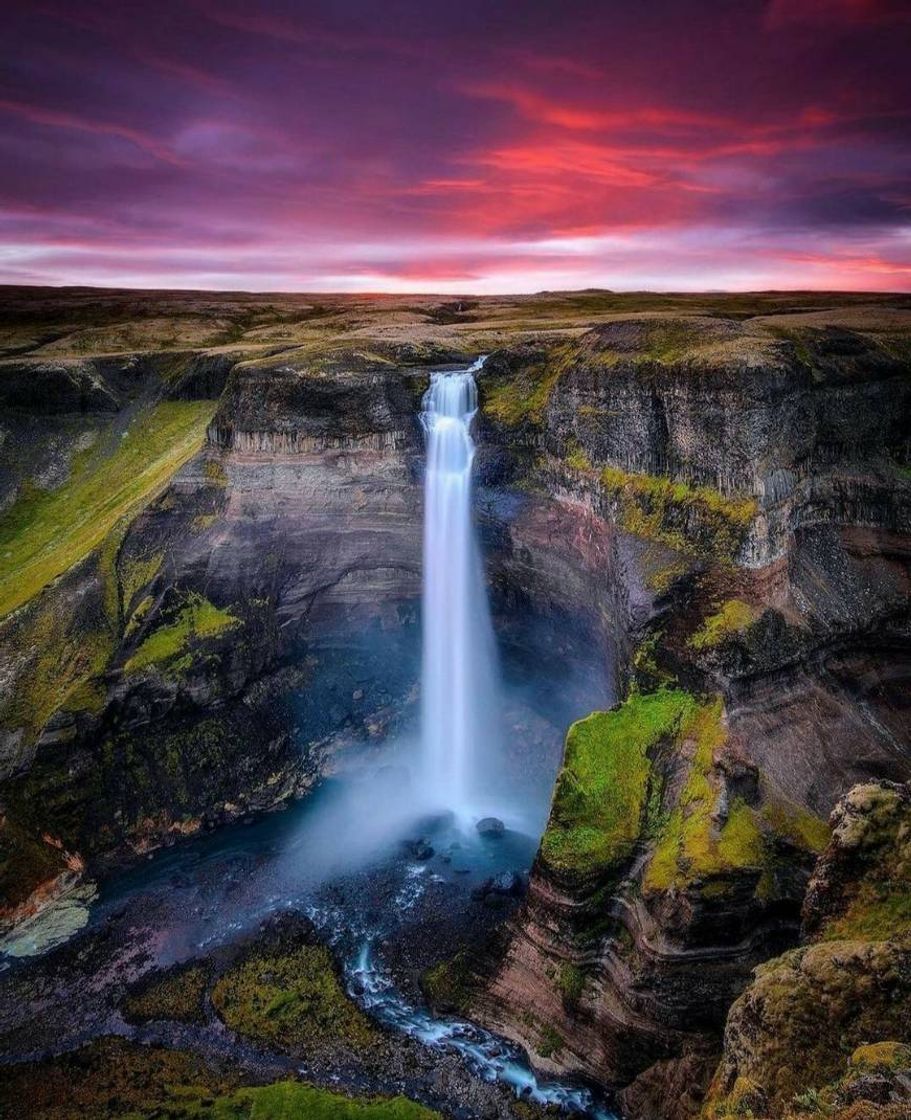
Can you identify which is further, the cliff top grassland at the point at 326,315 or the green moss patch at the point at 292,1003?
the cliff top grassland at the point at 326,315

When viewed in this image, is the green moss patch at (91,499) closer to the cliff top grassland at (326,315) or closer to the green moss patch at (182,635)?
the green moss patch at (182,635)

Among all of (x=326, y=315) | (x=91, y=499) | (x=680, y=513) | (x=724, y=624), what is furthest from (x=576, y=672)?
(x=326, y=315)

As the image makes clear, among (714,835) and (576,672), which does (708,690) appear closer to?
(714,835)

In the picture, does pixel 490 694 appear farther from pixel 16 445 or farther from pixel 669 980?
pixel 16 445

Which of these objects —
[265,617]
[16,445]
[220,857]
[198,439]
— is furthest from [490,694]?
[16,445]

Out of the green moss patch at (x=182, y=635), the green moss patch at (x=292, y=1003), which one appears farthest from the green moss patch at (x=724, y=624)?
the green moss patch at (x=182, y=635)

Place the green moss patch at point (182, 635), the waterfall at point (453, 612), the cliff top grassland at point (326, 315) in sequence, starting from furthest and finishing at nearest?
the cliff top grassland at point (326, 315) → the waterfall at point (453, 612) → the green moss patch at point (182, 635)
